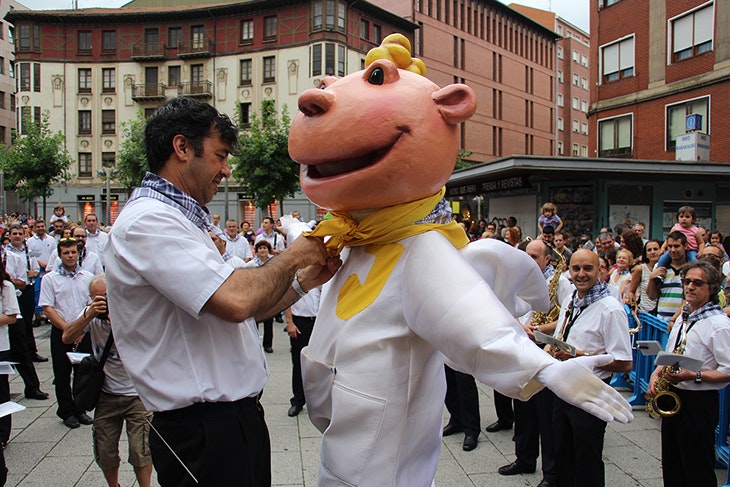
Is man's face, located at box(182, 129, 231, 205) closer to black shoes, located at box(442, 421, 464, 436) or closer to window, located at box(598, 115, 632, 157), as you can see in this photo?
black shoes, located at box(442, 421, 464, 436)

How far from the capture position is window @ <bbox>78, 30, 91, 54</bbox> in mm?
35781

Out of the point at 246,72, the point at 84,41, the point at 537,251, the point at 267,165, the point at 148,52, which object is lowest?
the point at 537,251

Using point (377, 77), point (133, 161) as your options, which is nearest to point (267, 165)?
point (133, 161)

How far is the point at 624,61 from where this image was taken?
2164 centimetres

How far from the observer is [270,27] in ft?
112

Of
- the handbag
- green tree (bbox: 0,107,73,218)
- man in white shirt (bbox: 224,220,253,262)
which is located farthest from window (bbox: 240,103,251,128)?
the handbag

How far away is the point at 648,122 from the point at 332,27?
19617 mm

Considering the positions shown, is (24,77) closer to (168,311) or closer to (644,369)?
(644,369)

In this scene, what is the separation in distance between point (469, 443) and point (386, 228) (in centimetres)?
350

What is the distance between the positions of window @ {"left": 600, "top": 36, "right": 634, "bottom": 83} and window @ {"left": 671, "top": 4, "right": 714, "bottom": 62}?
1.81 metres

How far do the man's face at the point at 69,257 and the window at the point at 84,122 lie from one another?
34004mm

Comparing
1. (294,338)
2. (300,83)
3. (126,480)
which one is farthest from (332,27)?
(126,480)

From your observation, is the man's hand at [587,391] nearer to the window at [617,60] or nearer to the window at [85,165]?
the window at [617,60]

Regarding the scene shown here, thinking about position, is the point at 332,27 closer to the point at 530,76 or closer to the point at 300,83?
the point at 300,83
